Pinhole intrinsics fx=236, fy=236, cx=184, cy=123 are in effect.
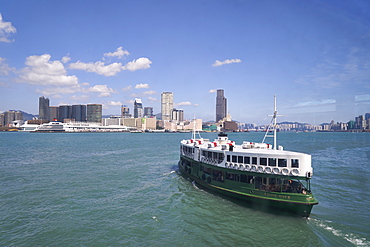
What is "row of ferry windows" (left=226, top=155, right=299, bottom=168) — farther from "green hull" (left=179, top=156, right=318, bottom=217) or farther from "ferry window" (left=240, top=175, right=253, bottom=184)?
"ferry window" (left=240, top=175, right=253, bottom=184)

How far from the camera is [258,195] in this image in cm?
1908

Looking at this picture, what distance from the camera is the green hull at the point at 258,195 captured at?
17438mm

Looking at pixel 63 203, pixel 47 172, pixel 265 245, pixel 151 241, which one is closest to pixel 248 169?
pixel 265 245

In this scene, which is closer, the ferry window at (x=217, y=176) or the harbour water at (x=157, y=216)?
the harbour water at (x=157, y=216)

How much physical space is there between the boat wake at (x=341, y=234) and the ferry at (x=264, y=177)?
100 centimetres

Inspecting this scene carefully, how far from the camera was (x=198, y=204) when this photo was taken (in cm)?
2125

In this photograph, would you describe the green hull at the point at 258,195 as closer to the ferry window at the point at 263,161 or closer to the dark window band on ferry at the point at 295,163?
the ferry window at the point at 263,161

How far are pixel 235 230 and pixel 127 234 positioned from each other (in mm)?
7253

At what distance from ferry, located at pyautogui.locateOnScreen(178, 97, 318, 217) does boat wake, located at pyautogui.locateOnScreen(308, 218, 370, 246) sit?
3.28 feet

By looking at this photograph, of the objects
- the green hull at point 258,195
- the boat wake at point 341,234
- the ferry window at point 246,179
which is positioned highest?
the ferry window at point 246,179

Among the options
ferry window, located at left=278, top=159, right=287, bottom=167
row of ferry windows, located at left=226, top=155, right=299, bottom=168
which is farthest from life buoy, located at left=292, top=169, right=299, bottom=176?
ferry window, located at left=278, top=159, right=287, bottom=167

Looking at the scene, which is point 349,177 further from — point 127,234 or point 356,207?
point 127,234

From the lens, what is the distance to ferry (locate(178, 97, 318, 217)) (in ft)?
58.0

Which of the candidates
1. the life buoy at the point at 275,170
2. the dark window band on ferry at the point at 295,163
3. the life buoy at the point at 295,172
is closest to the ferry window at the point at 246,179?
the life buoy at the point at 275,170
